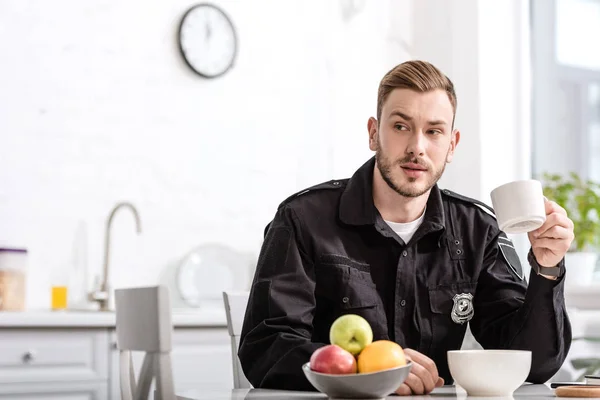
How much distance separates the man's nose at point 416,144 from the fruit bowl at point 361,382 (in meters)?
0.64

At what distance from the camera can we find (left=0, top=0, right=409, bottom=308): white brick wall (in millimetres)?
3359

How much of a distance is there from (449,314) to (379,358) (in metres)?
0.69

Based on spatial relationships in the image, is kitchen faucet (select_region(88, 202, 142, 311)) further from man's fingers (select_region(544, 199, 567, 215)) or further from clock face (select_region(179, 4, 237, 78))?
man's fingers (select_region(544, 199, 567, 215))

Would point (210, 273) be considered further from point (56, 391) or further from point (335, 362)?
point (335, 362)

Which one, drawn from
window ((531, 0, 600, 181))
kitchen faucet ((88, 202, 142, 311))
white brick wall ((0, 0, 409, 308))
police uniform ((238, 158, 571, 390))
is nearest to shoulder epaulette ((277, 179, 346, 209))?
Answer: police uniform ((238, 158, 571, 390))

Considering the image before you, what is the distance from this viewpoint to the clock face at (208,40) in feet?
12.1

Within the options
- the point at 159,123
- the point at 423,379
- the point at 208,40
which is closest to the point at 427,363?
the point at 423,379

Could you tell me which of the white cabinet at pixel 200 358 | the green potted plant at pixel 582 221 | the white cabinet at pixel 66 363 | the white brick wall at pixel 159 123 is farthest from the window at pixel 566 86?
the white cabinet at pixel 66 363

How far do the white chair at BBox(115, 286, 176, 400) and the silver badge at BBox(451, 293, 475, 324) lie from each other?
604 mm

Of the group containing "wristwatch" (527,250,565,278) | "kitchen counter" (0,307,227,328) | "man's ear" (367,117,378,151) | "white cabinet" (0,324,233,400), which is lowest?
"white cabinet" (0,324,233,400)

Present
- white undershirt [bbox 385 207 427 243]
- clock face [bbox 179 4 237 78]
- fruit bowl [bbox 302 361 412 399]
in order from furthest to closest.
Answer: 1. clock face [bbox 179 4 237 78]
2. white undershirt [bbox 385 207 427 243]
3. fruit bowl [bbox 302 361 412 399]

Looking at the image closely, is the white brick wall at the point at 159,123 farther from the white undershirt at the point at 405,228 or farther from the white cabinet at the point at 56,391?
the white undershirt at the point at 405,228

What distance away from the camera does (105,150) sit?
3486 millimetres

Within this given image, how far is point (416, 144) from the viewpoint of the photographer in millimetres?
1808
